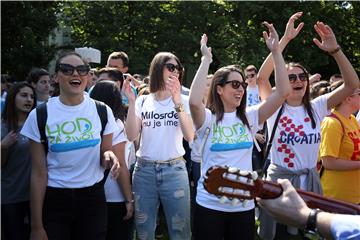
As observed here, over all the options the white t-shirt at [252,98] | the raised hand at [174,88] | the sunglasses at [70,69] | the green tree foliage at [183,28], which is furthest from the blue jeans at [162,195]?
the green tree foliage at [183,28]

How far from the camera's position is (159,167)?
3957mm

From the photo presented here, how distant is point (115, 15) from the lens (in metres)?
21.0

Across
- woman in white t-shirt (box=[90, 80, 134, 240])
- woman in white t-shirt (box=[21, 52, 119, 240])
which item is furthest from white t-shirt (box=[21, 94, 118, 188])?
woman in white t-shirt (box=[90, 80, 134, 240])

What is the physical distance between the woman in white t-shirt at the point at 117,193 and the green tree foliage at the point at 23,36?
601 inches

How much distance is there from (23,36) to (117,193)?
16216 mm

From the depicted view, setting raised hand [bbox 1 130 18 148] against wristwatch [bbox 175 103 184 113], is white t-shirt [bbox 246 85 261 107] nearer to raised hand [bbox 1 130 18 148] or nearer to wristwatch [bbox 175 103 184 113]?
wristwatch [bbox 175 103 184 113]

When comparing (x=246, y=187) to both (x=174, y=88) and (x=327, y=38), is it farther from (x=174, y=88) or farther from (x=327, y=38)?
(x=327, y=38)

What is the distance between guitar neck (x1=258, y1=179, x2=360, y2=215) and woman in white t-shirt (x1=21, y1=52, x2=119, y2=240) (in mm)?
1458

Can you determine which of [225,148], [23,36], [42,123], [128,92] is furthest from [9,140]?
[23,36]

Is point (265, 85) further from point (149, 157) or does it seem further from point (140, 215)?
point (140, 215)

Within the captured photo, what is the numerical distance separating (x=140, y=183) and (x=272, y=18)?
63.3 ft

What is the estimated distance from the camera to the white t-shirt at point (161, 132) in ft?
13.0

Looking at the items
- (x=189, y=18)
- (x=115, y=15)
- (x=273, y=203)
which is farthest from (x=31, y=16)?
(x=273, y=203)

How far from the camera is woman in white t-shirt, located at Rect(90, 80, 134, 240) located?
3.76m
